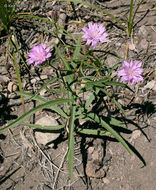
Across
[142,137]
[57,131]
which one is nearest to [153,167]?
[142,137]

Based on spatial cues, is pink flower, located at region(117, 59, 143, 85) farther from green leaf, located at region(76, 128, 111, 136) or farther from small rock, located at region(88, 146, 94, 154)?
small rock, located at region(88, 146, 94, 154)

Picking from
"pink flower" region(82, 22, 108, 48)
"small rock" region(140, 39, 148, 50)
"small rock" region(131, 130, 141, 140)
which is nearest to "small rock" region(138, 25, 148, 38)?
"small rock" region(140, 39, 148, 50)

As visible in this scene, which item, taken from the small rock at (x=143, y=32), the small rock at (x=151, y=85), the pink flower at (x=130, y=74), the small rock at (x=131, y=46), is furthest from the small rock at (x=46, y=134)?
the small rock at (x=143, y=32)

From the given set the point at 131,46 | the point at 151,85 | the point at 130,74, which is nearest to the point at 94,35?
the point at 130,74

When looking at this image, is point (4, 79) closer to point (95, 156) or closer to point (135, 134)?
point (95, 156)

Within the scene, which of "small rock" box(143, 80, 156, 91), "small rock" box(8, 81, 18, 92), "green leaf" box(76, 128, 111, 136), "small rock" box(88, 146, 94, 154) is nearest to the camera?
"green leaf" box(76, 128, 111, 136)

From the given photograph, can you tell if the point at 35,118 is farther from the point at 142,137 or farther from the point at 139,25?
the point at 139,25

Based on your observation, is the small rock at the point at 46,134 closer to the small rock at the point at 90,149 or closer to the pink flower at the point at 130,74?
the small rock at the point at 90,149

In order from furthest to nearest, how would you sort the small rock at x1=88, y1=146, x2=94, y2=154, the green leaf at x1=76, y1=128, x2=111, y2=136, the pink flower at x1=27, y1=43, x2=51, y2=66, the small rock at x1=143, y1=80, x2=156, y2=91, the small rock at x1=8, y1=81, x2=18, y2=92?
the small rock at x1=8, y1=81, x2=18, y2=92 < the small rock at x1=143, y1=80, x2=156, y2=91 < the small rock at x1=88, y1=146, x2=94, y2=154 < the green leaf at x1=76, y1=128, x2=111, y2=136 < the pink flower at x1=27, y1=43, x2=51, y2=66

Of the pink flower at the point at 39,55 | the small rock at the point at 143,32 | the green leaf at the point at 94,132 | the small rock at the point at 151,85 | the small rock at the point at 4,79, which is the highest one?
the small rock at the point at 143,32
